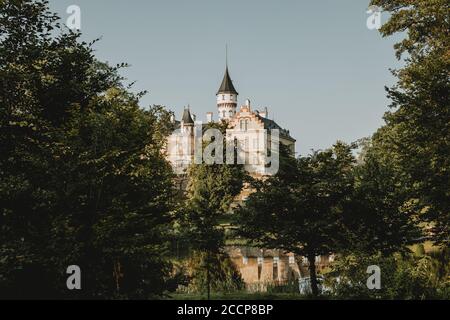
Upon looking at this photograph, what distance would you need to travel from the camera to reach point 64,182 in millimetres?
9734

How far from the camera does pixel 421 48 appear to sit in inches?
830

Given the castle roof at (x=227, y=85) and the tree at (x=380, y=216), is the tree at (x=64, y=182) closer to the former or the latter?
the tree at (x=380, y=216)

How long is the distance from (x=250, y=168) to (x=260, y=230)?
6550 centimetres

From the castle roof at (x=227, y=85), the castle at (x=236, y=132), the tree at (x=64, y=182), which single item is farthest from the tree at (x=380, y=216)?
the castle roof at (x=227, y=85)

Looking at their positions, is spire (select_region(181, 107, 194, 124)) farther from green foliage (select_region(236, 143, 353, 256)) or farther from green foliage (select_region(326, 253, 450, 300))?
green foliage (select_region(326, 253, 450, 300))

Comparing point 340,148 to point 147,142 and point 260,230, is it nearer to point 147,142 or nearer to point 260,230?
point 260,230

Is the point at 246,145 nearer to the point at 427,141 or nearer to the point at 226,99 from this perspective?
the point at 226,99

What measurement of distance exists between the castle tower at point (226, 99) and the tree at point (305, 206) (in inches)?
3543

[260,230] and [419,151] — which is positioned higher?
[419,151]

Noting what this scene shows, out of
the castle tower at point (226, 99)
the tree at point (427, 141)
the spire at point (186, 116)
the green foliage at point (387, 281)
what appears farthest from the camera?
the castle tower at point (226, 99)

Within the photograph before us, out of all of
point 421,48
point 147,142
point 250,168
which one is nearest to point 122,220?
point 147,142

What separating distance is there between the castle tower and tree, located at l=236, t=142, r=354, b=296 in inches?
3543

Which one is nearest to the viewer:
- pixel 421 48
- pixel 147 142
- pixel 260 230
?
pixel 147 142

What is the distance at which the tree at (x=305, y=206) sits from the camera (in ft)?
49.8
